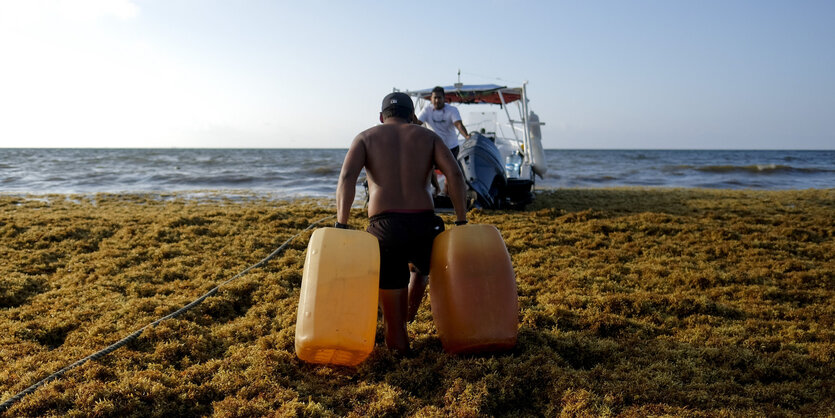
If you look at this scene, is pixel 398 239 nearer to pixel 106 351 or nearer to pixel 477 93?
pixel 106 351

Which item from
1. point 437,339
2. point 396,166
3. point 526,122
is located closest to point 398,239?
point 396,166

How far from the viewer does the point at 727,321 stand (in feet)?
12.6

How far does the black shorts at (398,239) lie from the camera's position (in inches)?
125

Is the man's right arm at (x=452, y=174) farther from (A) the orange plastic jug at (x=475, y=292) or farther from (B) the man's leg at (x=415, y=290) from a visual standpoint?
(B) the man's leg at (x=415, y=290)

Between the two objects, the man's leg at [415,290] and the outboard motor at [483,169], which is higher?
the outboard motor at [483,169]

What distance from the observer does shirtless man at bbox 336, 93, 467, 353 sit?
10.5 feet

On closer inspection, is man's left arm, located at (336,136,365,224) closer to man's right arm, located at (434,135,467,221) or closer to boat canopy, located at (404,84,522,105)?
man's right arm, located at (434,135,467,221)

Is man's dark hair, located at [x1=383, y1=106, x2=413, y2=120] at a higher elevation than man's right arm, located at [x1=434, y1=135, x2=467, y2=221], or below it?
higher

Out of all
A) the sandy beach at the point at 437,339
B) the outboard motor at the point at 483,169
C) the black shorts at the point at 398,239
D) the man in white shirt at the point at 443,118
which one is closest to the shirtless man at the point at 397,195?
the black shorts at the point at 398,239

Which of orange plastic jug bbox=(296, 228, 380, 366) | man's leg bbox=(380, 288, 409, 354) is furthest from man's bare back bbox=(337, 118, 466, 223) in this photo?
man's leg bbox=(380, 288, 409, 354)

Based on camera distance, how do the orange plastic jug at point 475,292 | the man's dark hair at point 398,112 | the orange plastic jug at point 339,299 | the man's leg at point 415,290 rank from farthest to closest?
1. the man's leg at point 415,290
2. the man's dark hair at point 398,112
3. the orange plastic jug at point 475,292
4. the orange plastic jug at point 339,299

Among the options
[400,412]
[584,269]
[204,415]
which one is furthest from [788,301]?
[204,415]

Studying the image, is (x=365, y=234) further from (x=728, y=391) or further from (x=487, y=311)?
(x=728, y=391)

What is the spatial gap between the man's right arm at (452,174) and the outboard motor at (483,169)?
570 centimetres
